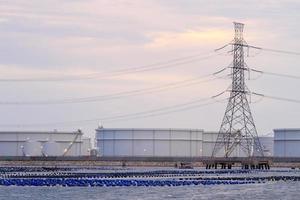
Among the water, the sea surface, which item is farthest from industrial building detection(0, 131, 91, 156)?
the water

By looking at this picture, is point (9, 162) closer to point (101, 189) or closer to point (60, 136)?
point (60, 136)

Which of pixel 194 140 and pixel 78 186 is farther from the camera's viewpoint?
pixel 194 140

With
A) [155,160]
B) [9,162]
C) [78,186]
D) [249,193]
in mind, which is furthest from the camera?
[9,162]

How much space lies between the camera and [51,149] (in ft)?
519

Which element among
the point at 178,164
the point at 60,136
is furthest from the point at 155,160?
the point at 60,136

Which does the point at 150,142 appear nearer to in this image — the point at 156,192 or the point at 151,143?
the point at 151,143

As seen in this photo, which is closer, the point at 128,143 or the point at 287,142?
the point at 287,142

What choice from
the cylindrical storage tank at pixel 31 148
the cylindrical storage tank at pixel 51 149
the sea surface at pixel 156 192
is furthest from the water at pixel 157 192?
the cylindrical storage tank at pixel 51 149

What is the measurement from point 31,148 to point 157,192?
92.6 metres

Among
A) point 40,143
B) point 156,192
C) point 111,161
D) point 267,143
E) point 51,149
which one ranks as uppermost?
point 267,143

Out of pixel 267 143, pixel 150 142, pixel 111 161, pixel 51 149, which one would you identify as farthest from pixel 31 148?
pixel 267 143

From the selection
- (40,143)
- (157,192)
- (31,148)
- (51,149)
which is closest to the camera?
(157,192)

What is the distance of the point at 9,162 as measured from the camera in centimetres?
15750

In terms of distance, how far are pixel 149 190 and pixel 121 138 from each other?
299 ft
